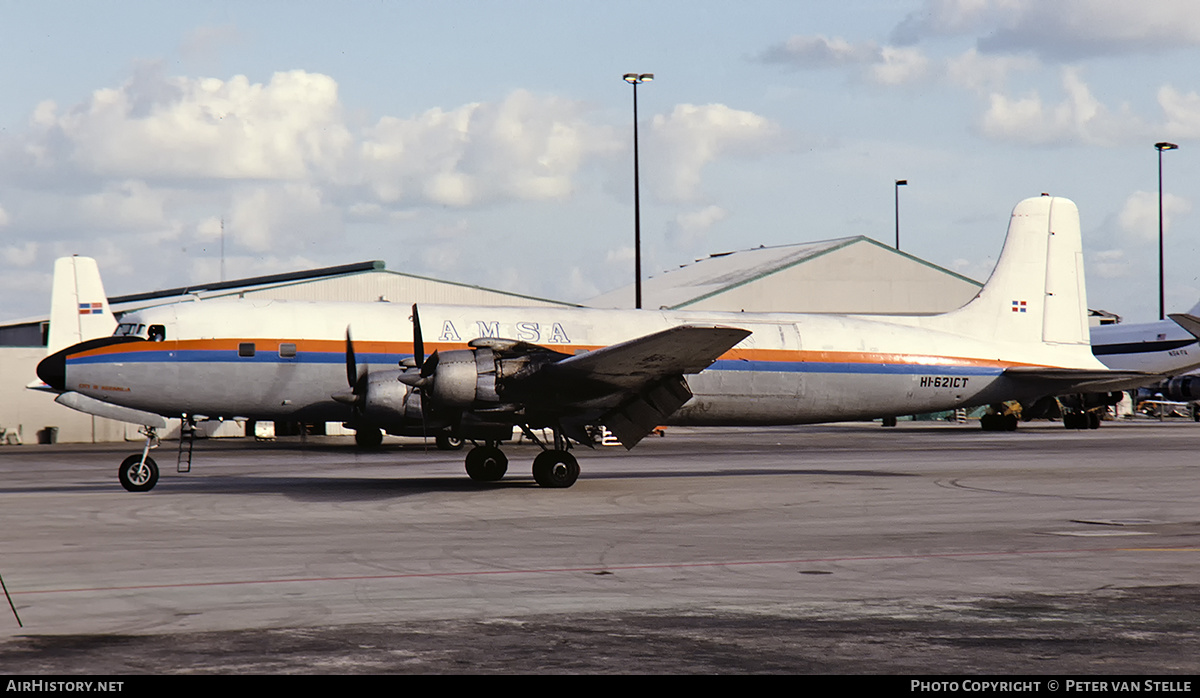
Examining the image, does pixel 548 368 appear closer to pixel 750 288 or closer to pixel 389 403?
pixel 389 403

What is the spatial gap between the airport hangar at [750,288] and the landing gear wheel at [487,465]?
36777 mm

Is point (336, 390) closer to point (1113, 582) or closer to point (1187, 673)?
point (1113, 582)

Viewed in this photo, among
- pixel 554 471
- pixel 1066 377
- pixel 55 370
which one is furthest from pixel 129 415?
pixel 1066 377

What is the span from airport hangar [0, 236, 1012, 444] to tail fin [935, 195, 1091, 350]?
31366mm

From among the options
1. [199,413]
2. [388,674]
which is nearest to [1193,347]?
[199,413]

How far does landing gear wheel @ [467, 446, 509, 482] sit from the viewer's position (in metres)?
24.4

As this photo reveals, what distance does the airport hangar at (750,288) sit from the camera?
61781 millimetres

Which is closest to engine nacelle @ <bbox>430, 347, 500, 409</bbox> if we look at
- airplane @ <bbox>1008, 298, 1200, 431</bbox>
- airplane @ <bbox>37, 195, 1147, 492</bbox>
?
airplane @ <bbox>37, 195, 1147, 492</bbox>

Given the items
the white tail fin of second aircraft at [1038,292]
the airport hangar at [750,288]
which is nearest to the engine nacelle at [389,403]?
the white tail fin of second aircraft at [1038,292]

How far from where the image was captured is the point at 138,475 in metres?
22.0

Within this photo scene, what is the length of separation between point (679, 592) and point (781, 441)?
117 feet

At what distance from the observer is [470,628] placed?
9062mm

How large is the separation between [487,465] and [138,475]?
7062mm

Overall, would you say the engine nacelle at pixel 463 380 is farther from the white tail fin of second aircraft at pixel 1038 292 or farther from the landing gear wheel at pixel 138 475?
the white tail fin of second aircraft at pixel 1038 292
